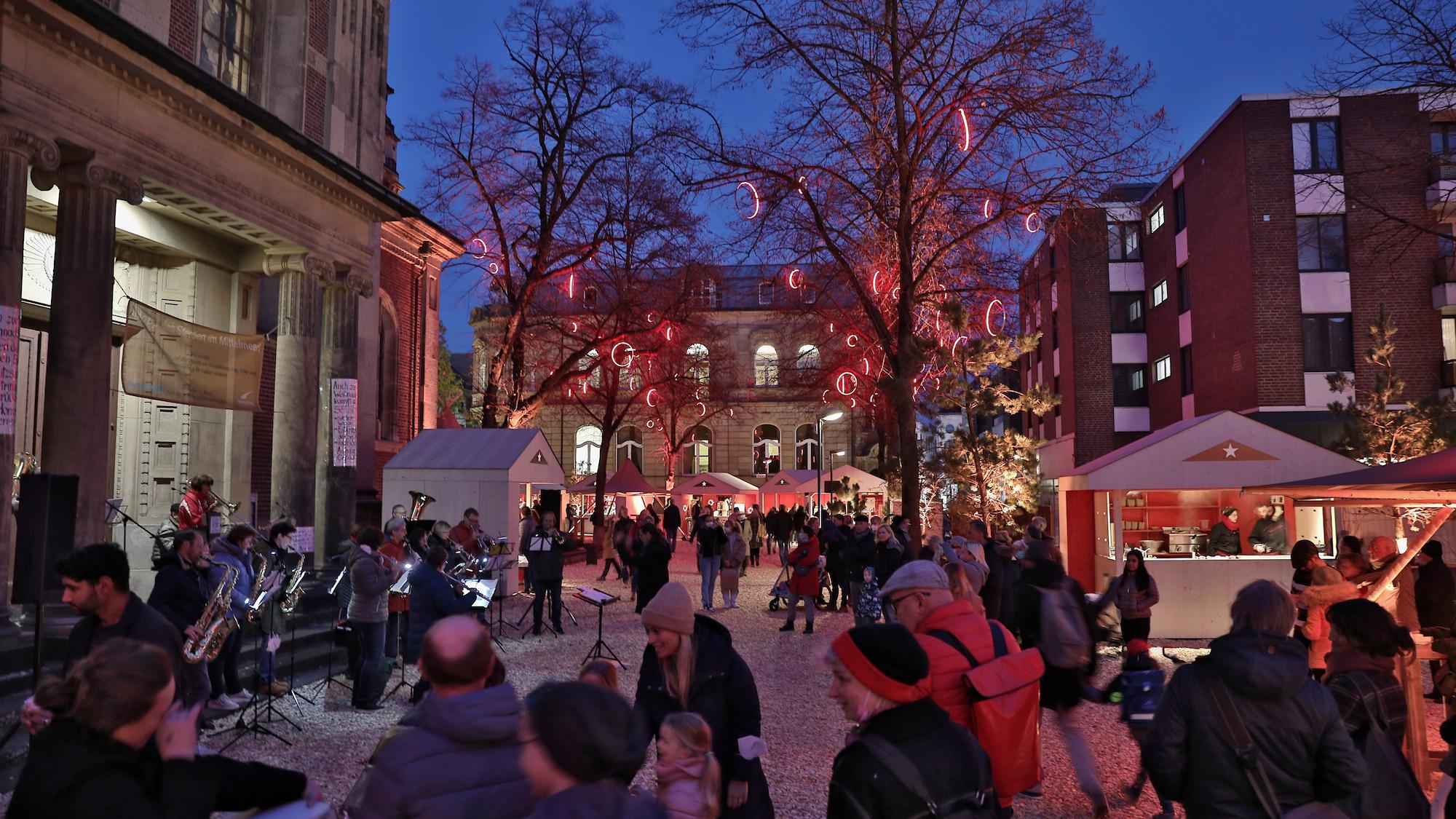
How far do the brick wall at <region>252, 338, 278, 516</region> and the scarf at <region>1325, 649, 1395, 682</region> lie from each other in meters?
17.0

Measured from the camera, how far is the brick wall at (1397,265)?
2681 centimetres

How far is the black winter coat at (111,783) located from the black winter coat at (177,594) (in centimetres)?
545

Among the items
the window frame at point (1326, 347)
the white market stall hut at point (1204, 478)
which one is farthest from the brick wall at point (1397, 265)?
the white market stall hut at point (1204, 478)

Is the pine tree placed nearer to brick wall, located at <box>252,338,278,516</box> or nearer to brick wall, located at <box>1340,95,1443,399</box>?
→ brick wall, located at <box>1340,95,1443,399</box>

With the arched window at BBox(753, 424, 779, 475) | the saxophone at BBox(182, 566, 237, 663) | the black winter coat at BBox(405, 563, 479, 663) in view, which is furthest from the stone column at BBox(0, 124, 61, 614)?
the arched window at BBox(753, 424, 779, 475)

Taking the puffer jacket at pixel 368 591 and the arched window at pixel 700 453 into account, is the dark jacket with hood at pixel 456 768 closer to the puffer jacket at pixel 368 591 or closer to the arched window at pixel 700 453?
the puffer jacket at pixel 368 591

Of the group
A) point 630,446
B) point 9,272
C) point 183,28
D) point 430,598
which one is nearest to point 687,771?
point 430,598

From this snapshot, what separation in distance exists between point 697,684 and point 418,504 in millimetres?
14210

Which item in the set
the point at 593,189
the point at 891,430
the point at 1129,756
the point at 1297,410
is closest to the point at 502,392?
the point at 593,189

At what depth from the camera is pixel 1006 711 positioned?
4164 mm

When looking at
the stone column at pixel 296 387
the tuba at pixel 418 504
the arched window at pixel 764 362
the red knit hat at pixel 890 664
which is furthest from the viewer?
the arched window at pixel 764 362

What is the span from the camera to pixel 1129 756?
817 cm

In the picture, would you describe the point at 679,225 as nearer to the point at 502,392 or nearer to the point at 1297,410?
the point at 502,392

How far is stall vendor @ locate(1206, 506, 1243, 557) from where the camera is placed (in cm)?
1591
